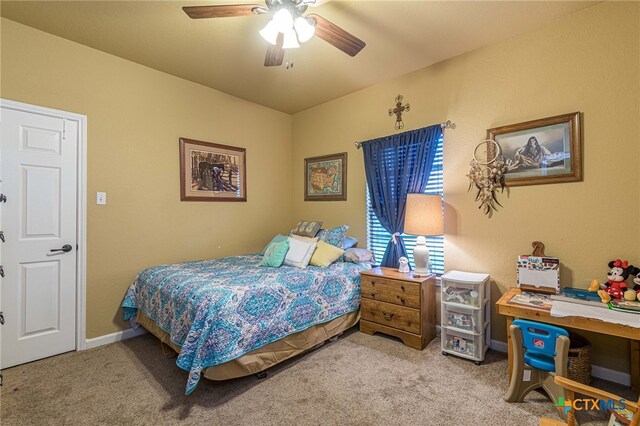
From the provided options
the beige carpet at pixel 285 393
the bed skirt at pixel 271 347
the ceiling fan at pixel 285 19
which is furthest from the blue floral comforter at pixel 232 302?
the ceiling fan at pixel 285 19

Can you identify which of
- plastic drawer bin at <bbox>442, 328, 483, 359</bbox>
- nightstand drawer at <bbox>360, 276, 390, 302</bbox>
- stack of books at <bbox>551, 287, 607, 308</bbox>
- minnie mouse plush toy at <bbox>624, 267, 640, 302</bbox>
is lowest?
plastic drawer bin at <bbox>442, 328, 483, 359</bbox>

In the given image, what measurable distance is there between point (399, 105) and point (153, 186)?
2823mm

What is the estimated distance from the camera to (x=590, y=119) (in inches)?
87.4

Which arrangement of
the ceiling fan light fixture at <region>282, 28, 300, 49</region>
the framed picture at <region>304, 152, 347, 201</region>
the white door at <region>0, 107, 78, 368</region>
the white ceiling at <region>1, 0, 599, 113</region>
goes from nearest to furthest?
the ceiling fan light fixture at <region>282, 28, 300, 49</region>
the white ceiling at <region>1, 0, 599, 113</region>
the white door at <region>0, 107, 78, 368</region>
the framed picture at <region>304, 152, 347, 201</region>

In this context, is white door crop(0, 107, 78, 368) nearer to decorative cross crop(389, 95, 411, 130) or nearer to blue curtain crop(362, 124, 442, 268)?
blue curtain crop(362, 124, 442, 268)

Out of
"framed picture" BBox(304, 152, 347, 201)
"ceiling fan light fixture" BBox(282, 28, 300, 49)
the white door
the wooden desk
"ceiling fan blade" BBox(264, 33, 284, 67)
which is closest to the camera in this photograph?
the wooden desk

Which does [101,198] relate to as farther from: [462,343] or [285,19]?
[462,343]

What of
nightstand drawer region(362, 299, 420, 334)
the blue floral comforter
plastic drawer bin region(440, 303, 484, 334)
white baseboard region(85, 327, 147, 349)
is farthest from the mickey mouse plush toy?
white baseboard region(85, 327, 147, 349)

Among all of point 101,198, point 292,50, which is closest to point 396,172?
point 292,50

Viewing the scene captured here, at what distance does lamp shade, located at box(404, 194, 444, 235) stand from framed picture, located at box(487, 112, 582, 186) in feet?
2.07

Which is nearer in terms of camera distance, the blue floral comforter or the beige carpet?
the beige carpet

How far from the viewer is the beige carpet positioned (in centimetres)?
177

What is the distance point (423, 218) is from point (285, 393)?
1.83 m

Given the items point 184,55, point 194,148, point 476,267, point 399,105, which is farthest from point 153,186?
point 476,267
